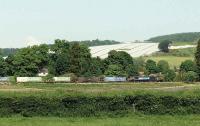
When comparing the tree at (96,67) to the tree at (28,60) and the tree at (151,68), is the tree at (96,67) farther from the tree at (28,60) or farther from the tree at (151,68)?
the tree at (151,68)

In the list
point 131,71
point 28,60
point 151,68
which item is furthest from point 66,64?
point 151,68

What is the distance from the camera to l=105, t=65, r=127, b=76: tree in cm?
15419

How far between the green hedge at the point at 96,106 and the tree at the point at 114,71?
11266cm

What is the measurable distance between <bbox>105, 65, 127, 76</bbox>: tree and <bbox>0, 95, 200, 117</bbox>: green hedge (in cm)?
11266

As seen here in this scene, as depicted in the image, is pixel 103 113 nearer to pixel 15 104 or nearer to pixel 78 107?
pixel 78 107

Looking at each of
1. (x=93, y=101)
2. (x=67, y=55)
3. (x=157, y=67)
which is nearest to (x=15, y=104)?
(x=93, y=101)

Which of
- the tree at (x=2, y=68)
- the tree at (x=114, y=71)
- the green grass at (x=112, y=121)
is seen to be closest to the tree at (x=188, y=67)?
the tree at (x=114, y=71)

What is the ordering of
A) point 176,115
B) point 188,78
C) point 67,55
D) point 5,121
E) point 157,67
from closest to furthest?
point 5,121 → point 176,115 → point 188,78 → point 67,55 → point 157,67

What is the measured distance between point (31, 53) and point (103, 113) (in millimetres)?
120305

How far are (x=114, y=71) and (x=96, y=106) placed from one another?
377 feet

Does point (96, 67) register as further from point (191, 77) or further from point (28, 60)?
point (191, 77)

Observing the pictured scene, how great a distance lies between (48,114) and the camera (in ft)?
133

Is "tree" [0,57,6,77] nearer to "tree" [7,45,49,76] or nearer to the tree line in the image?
the tree line

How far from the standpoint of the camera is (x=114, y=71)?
155250mm
